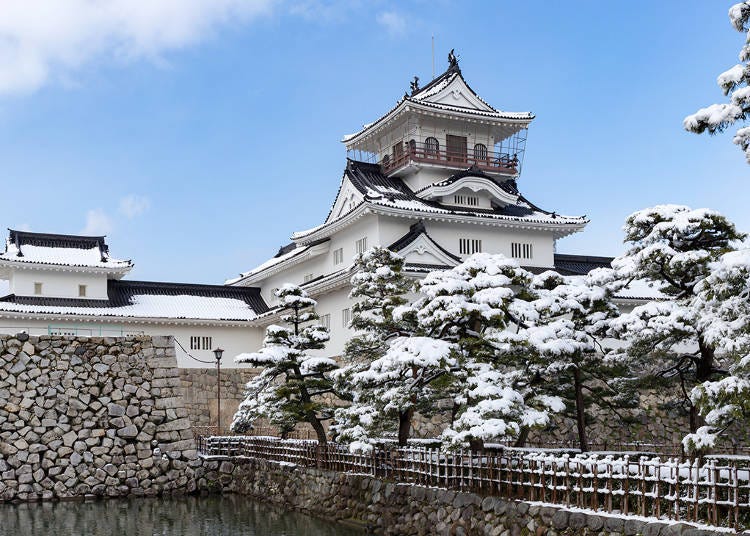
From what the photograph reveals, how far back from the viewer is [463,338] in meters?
14.4

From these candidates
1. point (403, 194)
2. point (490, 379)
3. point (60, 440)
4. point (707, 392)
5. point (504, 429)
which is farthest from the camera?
point (403, 194)

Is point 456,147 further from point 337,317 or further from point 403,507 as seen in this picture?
point 403,507

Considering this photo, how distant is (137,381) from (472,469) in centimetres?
1201

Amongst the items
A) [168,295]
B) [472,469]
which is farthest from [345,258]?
[472,469]

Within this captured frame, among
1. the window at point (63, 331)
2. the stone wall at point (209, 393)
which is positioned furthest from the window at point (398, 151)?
the window at point (63, 331)

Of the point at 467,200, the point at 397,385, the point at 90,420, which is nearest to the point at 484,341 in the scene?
the point at 397,385

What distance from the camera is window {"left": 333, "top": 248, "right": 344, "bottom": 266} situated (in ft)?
96.0

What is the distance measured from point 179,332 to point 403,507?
18.2 metres

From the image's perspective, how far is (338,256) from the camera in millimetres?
29547

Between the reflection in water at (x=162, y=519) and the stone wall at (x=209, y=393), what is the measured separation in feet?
27.0

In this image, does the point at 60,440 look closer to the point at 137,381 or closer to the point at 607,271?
the point at 137,381

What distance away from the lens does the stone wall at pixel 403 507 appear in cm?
1044

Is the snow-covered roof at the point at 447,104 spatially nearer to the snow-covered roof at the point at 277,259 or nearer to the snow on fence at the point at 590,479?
the snow-covered roof at the point at 277,259

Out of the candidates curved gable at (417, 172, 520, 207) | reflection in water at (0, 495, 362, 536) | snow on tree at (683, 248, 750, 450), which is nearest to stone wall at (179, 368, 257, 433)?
reflection in water at (0, 495, 362, 536)
